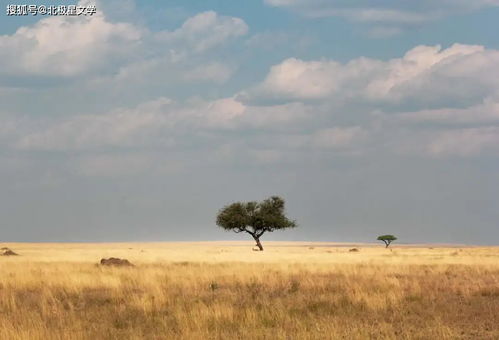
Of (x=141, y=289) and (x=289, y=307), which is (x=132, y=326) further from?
(x=141, y=289)

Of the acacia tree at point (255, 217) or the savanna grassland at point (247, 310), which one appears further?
the acacia tree at point (255, 217)

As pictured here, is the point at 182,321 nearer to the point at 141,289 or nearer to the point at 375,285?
the point at 141,289

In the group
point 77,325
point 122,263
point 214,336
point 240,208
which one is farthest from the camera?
point 240,208

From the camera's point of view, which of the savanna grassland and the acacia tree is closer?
the savanna grassland

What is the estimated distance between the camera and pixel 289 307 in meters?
16.6

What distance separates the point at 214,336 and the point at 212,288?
9.90 meters

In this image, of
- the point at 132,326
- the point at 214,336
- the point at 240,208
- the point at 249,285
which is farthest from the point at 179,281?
the point at 240,208

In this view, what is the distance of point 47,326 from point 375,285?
1203 centimetres

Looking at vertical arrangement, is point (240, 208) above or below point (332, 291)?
above

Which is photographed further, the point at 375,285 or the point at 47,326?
the point at 375,285

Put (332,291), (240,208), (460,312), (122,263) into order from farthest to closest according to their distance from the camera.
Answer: (240,208) → (122,263) → (332,291) → (460,312)

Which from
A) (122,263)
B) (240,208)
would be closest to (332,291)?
(122,263)

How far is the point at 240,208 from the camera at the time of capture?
99.3 meters

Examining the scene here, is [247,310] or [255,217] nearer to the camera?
[247,310]
